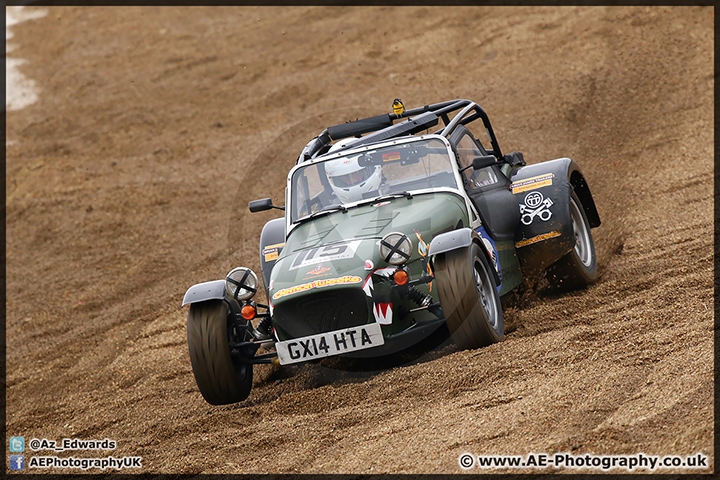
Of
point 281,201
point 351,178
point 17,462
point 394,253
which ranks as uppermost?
Result: point 351,178

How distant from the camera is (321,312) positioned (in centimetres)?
586

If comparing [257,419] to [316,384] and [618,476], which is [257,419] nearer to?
[316,384]

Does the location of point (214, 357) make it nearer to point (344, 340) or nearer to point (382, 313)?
point (344, 340)

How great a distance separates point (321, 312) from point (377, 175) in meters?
1.78

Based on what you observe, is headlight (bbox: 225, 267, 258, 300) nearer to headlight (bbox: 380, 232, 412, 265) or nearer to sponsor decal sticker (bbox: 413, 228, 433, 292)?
headlight (bbox: 380, 232, 412, 265)

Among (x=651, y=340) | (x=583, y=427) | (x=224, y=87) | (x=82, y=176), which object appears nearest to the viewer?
(x=583, y=427)

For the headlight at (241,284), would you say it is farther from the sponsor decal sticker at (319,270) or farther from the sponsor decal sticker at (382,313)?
the sponsor decal sticker at (382,313)

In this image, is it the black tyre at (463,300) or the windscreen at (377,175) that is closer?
the black tyre at (463,300)

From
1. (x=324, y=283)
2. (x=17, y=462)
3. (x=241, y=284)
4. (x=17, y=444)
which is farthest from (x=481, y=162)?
(x=17, y=444)

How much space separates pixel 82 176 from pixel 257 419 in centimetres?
1098

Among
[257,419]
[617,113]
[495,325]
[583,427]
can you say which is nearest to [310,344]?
[257,419]

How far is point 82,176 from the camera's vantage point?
50.5ft

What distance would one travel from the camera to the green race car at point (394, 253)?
571 centimetres

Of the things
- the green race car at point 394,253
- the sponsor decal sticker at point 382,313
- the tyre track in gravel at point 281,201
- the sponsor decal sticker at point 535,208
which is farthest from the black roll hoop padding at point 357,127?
the sponsor decal sticker at point 382,313
